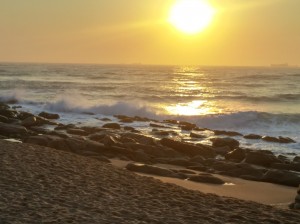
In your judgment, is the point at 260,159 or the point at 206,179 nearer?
the point at 206,179

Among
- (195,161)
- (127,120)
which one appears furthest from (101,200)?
(127,120)

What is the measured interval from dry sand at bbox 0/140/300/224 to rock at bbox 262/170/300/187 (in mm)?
4163

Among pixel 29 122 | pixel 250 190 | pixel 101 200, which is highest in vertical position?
pixel 101 200

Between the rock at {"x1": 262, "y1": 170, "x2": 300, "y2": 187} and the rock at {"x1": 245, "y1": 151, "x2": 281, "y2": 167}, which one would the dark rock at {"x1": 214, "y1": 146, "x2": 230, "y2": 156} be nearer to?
the rock at {"x1": 245, "y1": 151, "x2": 281, "y2": 167}

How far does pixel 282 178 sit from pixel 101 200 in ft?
24.4

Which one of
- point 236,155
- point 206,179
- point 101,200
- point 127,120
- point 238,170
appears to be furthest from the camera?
point 127,120

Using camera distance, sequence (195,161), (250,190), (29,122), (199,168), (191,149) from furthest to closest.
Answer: (29,122) < (191,149) < (195,161) < (199,168) < (250,190)

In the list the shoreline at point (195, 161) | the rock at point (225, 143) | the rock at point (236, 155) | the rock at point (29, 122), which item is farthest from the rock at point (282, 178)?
the rock at point (29, 122)

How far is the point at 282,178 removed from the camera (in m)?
15.4

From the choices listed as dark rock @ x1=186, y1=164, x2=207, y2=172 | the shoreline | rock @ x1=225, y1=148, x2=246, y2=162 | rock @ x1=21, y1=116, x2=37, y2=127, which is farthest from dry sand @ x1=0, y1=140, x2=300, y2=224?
rock @ x1=21, y1=116, x2=37, y2=127

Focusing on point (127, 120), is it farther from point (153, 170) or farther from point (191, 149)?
point (153, 170)

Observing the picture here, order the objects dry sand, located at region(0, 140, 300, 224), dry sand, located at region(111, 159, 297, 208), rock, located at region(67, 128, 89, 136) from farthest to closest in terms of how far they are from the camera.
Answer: rock, located at region(67, 128, 89, 136) → dry sand, located at region(111, 159, 297, 208) → dry sand, located at region(0, 140, 300, 224)

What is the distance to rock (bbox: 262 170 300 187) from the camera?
596 inches

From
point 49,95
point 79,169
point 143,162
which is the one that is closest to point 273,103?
point 49,95
